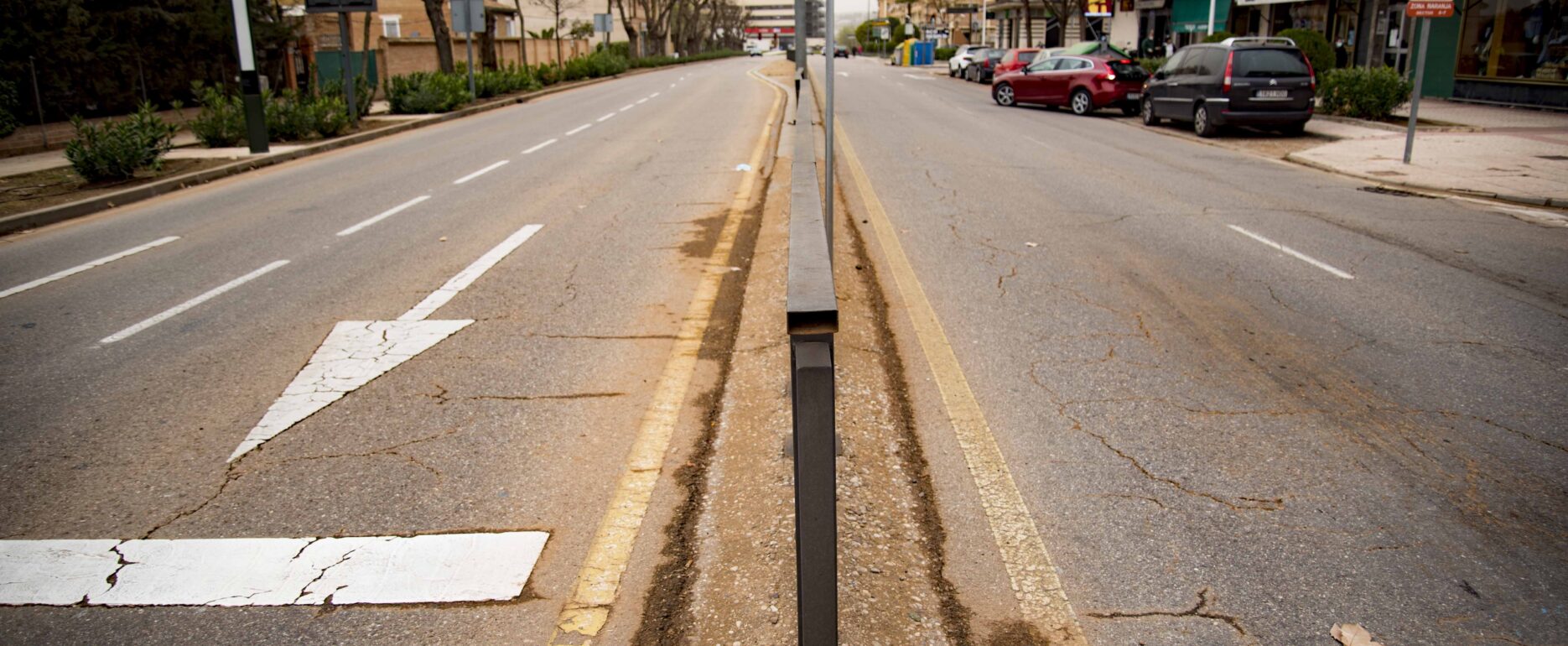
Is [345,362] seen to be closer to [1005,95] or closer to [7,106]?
[7,106]

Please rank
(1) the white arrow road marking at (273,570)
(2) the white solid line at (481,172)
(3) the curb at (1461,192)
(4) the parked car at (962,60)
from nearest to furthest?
(1) the white arrow road marking at (273,570), (3) the curb at (1461,192), (2) the white solid line at (481,172), (4) the parked car at (962,60)

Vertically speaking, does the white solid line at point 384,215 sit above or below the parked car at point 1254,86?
below

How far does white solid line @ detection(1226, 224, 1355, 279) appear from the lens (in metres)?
8.22

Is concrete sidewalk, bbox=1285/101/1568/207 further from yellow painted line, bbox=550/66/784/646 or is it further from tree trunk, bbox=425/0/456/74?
tree trunk, bbox=425/0/456/74

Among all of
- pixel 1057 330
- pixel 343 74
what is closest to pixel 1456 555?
pixel 1057 330

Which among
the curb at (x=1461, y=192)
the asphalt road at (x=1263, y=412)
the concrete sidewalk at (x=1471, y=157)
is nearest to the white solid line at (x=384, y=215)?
the asphalt road at (x=1263, y=412)

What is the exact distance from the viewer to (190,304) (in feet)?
24.8

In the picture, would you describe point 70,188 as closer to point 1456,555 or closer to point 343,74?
point 343,74

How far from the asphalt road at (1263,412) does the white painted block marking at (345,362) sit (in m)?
2.83

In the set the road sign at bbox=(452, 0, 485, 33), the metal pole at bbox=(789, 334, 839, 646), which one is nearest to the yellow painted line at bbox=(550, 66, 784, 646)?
the metal pole at bbox=(789, 334, 839, 646)

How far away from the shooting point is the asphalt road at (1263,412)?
353cm

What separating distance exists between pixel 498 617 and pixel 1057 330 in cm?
415

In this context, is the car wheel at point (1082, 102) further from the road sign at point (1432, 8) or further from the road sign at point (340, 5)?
the road sign at point (340, 5)

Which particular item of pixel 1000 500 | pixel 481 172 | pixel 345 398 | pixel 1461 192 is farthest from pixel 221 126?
pixel 1461 192
